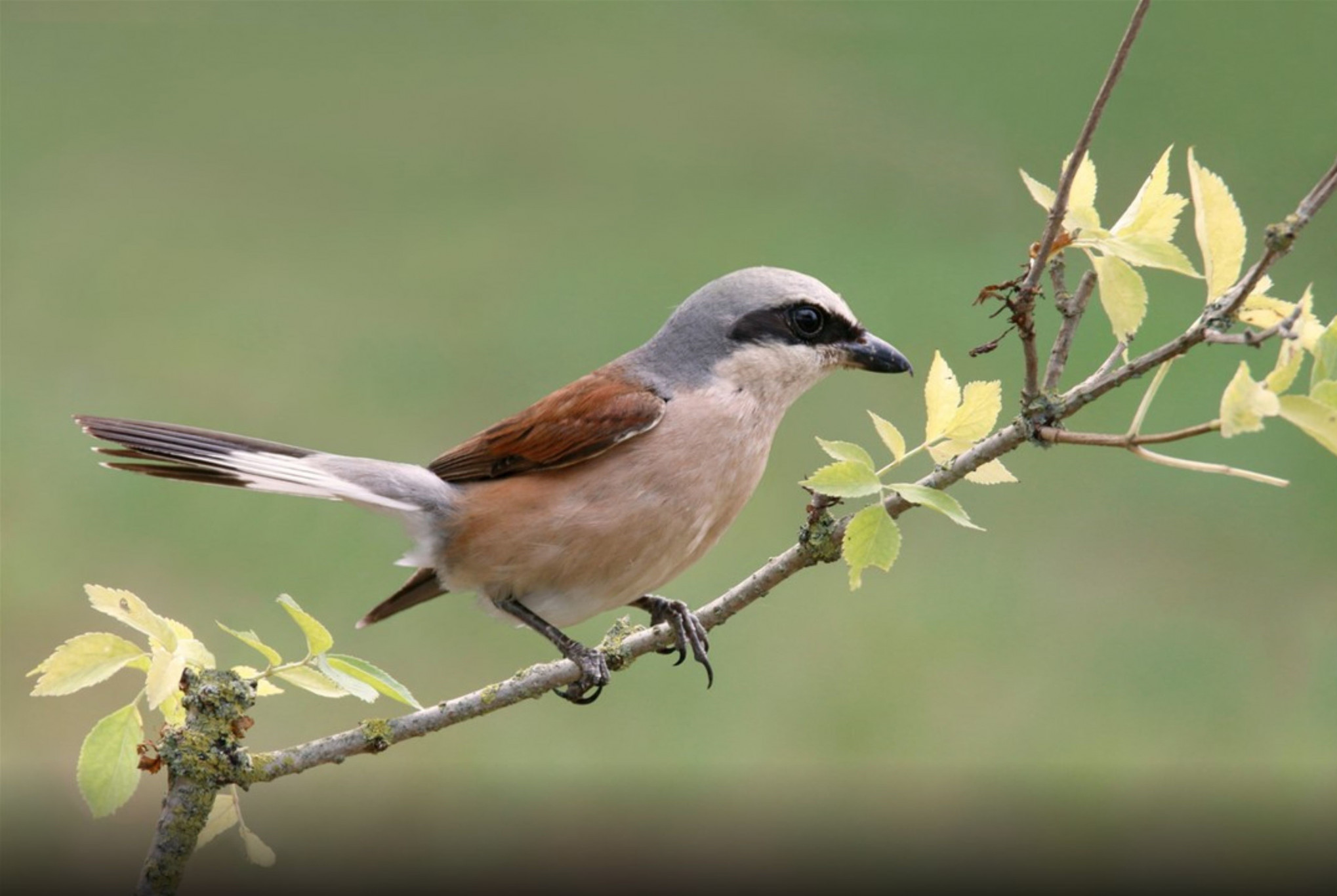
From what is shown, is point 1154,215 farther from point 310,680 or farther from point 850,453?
point 310,680

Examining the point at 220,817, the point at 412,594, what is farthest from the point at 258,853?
the point at 412,594

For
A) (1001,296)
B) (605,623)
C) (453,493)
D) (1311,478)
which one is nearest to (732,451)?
(453,493)

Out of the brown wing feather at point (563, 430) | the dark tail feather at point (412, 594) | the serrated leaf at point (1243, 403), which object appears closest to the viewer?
the serrated leaf at point (1243, 403)

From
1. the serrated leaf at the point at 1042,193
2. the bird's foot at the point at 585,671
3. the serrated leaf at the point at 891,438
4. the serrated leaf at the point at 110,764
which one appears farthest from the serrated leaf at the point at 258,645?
the serrated leaf at the point at 1042,193

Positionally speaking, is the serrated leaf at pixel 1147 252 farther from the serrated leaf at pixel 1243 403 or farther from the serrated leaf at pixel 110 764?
the serrated leaf at pixel 110 764

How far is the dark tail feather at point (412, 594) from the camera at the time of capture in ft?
8.36

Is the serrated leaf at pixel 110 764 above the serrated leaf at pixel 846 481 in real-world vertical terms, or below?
below

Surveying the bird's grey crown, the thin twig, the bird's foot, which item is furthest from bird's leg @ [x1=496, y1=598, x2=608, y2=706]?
the thin twig

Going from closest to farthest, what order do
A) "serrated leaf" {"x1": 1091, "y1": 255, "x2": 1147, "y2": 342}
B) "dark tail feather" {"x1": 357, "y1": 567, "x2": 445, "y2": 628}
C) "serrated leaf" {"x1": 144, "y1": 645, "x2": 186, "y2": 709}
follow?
"serrated leaf" {"x1": 144, "y1": 645, "x2": 186, "y2": 709} → "serrated leaf" {"x1": 1091, "y1": 255, "x2": 1147, "y2": 342} → "dark tail feather" {"x1": 357, "y1": 567, "x2": 445, "y2": 628}

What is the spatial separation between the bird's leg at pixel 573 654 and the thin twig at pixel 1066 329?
2.62 feet

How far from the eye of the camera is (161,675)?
51.7 inches

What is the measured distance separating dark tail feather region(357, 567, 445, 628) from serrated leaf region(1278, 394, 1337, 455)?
5.35 ft

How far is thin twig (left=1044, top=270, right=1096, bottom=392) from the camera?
1.44 metres

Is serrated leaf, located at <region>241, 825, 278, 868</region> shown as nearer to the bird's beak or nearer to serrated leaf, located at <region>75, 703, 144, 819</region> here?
serrated leaf, located at <region>75, 703, 144, 819</region>
